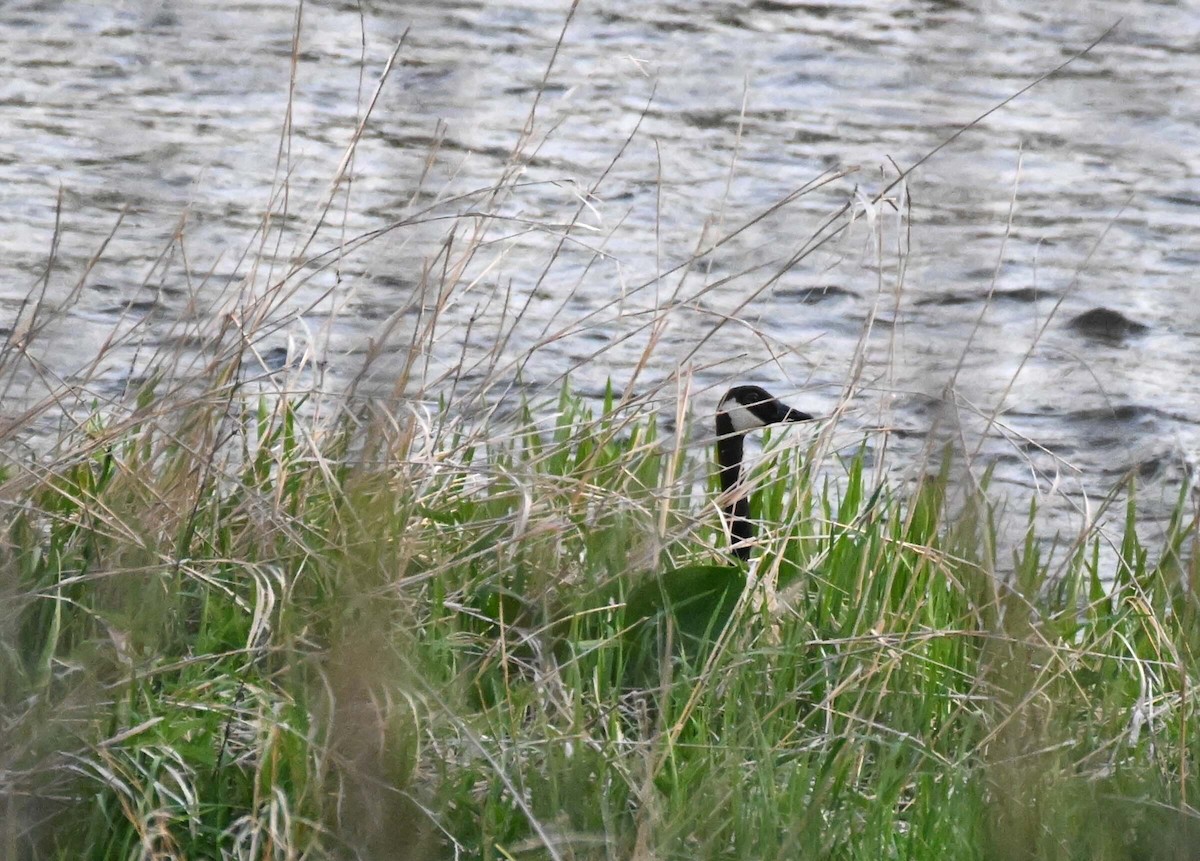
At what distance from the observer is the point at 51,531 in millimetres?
2752

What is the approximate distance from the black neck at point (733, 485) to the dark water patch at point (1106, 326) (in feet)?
6.39

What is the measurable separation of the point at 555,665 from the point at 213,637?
541 mm

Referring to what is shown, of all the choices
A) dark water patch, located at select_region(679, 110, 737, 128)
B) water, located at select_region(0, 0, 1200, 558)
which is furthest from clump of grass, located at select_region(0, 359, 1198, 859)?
dark water patch, located at select_region(679, 110, 737, 128)

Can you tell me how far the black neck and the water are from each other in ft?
0.50

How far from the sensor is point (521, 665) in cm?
254

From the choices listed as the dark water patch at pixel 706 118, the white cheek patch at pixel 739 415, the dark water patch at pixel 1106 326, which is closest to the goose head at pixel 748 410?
the white cheek patch at pixel 739 415

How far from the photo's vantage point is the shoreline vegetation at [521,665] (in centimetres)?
209

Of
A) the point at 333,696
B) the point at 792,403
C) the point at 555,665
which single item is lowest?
the point at 792,403

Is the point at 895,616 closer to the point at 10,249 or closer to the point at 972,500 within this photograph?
the point at 972,500

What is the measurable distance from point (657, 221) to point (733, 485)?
0.54m

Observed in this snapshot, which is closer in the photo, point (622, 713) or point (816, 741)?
point (816, 741)

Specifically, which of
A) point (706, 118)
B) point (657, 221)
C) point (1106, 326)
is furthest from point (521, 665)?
point (706, 118)

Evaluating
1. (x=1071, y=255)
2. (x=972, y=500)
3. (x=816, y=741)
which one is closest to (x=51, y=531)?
(x=816, y=741)

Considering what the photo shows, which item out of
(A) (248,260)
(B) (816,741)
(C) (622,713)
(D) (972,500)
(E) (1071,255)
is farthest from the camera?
(E) (1071,255)
